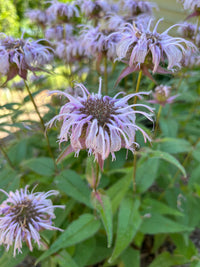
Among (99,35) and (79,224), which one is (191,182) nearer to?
(79,224)

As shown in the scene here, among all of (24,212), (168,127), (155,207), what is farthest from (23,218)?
(168,127)

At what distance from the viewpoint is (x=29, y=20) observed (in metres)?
1.11

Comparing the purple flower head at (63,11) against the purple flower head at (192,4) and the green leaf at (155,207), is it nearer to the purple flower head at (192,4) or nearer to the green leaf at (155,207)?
the purple flower head at (192,4)

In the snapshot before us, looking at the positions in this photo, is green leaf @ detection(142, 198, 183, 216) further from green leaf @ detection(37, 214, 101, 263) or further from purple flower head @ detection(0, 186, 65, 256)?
purple flower head @ detection(0, 186, 65, 256)

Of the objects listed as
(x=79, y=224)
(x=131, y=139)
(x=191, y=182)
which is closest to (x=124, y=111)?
(x=131, y=139)

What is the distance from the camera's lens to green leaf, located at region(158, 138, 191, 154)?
752 millimetres

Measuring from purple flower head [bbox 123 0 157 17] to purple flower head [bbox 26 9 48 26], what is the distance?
1.45ft

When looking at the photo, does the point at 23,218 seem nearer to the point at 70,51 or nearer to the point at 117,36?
the point at 117,36

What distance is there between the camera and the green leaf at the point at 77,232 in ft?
1.76

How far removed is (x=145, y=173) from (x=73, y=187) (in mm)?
241

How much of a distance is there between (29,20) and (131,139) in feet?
3.37

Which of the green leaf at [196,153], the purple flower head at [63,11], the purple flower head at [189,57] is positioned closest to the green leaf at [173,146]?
the green leaf at [196,153]

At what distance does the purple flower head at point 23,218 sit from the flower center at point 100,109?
0.69 feet

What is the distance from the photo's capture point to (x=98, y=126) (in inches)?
13.2
